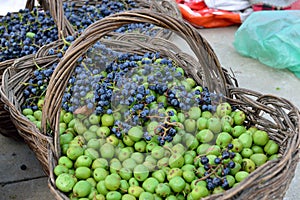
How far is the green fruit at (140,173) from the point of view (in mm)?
1155

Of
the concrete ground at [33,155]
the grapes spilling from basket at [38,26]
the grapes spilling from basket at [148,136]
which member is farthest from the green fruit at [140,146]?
the grapes spilling from basket at [38,26]

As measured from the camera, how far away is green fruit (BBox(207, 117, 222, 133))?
1.28 metres

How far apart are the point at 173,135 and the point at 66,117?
0.35 meters

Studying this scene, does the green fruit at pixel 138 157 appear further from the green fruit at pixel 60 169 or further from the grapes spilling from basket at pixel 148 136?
the green fruit at pixel 60 169

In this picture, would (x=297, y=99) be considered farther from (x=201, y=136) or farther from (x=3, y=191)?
(x=3, y=191)

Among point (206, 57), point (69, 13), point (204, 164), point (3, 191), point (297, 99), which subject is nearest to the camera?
point (204, 164)

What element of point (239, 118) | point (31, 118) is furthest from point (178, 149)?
point (31, 118)

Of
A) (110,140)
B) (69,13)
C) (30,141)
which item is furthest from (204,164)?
(69,13)

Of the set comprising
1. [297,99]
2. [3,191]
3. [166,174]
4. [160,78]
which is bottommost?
[297,99]

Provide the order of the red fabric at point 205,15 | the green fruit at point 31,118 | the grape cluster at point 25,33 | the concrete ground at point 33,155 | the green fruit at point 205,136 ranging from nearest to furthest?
the green fruit at point 205,136
the green fruit at point 31,118
the concrete ground at point 33,155
the grape cluster at point 25,33
the red fabric at point 205,15

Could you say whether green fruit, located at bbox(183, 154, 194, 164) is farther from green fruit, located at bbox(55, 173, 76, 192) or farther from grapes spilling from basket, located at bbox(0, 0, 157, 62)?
grapes spilling from basket, located at bbox(0, 0, 157, 62)

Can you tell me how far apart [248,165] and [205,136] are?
144 mm

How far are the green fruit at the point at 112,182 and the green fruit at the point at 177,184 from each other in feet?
0.44

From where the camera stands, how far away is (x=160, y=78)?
1.37m
